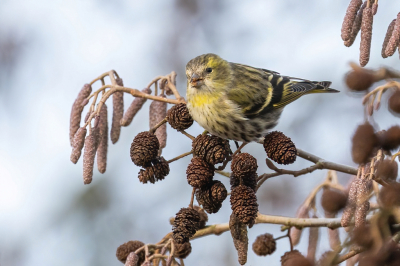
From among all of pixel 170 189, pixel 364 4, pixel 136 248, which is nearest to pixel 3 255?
pixel 170 189

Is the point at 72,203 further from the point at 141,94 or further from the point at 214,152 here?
the point at 214,152

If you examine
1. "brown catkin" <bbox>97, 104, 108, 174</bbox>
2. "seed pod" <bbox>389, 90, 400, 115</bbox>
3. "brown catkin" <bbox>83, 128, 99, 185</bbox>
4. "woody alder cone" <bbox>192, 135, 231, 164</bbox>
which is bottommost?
"seed pod" <bbox>389, 90, 400, 115</bbox>

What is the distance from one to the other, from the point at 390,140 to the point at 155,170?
33.1 inches

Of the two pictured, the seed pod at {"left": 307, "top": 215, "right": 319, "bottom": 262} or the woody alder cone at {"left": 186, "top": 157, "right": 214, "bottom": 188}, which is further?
the seed pod at {"left": 307, "top": 215, "right": 319, "bottom": 262}

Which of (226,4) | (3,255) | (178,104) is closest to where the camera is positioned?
(178,104)

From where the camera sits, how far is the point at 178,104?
1763mm

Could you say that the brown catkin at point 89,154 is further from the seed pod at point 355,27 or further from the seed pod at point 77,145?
the seed pod at point 355,27

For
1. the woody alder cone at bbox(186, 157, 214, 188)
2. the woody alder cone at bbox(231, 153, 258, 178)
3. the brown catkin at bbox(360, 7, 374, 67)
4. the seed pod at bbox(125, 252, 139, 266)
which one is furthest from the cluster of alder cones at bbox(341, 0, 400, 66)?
the seed pod at bbox(125, 252, 139, 266)

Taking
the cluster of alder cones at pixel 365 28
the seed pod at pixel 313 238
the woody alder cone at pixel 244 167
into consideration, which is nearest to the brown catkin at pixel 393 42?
the cluster of alder cones at pixel 365 28

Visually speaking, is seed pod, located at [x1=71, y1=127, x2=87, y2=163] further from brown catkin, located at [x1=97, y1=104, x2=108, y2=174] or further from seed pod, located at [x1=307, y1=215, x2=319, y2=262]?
seed pod, located at [x1=307, y1=215, x2=319, y2=262]

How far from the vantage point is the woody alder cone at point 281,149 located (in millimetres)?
1515

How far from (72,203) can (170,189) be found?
0.88 metres

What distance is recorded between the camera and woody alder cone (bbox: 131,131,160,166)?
151cm

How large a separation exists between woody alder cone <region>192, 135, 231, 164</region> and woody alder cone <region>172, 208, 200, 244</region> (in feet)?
0.58
